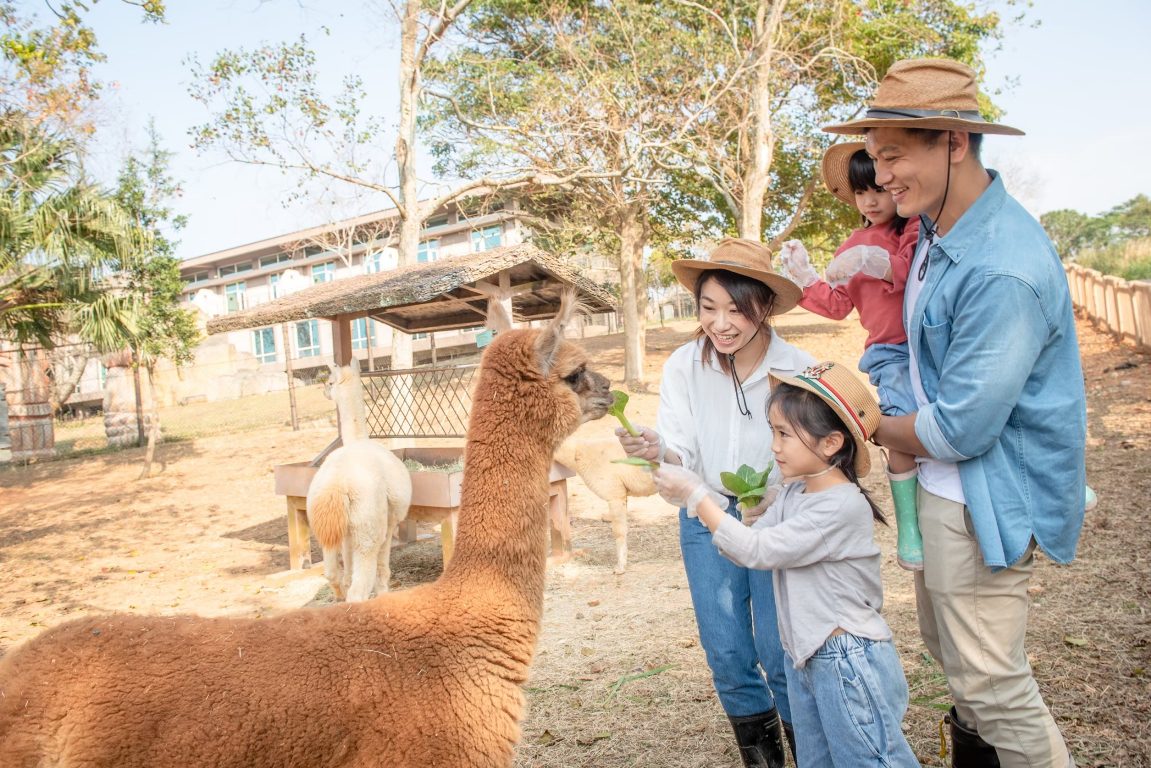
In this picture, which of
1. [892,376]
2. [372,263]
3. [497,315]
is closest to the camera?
[892,376]

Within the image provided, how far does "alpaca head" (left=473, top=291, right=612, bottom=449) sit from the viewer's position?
2463 mm

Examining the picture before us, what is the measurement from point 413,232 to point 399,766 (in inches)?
512

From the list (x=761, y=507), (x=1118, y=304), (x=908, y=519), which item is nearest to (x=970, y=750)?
(x=908, y=519)

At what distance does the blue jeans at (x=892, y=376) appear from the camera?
253 centimetres

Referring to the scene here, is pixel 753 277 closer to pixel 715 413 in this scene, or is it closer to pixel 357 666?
pixel 715 413

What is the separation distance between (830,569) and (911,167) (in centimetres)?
120

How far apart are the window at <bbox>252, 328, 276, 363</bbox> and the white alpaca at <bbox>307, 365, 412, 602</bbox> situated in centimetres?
3432

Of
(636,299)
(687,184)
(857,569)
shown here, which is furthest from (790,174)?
(857,569)

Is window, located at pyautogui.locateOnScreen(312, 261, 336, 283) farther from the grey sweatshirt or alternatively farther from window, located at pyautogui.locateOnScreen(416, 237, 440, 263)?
the grey sweatshirt

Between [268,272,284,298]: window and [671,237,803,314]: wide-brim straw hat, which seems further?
[268,272,284,298]: window

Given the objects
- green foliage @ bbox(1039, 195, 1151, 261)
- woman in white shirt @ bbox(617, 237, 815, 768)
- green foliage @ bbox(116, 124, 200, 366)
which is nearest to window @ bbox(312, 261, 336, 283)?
green foliage @ bbox(116, 124, 200, 366)

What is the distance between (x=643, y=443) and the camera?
2.76 meters

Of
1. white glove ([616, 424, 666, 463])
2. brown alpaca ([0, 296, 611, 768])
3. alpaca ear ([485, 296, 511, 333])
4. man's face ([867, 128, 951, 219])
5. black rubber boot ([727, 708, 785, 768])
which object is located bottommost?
black rubber boot ([727, 708, 785, 768])

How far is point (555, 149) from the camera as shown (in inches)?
611
